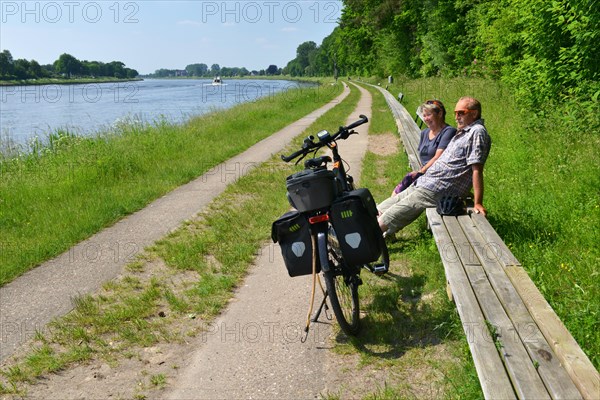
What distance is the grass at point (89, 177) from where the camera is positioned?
6414 mm

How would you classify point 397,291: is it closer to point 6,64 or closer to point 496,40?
point 496,40

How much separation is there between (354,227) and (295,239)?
421 mm

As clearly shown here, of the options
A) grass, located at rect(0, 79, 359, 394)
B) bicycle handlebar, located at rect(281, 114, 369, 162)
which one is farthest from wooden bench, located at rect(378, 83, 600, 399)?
grass, located at rect(0, 79, 359, 394)

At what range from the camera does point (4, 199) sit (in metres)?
8.04

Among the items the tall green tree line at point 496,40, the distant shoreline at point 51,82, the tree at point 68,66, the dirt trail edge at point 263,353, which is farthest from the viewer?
the tree at point 68,66

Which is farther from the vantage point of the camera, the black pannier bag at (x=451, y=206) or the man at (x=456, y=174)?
the black pannier bag at (x=451, y=206)

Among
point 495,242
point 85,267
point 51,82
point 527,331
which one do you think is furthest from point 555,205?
point 51,82

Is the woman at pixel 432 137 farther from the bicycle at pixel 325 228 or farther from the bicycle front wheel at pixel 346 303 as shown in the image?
the bicycle at pixel 325 228

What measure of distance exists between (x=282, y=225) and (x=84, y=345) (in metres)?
1.82

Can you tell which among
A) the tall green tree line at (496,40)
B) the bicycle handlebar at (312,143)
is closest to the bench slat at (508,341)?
the bicycle handlebar at (312,143)

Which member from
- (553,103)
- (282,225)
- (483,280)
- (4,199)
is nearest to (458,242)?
(483,280)

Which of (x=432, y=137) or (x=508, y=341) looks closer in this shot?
(x=508, y=341)

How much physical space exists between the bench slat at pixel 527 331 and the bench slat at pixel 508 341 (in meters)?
0.03

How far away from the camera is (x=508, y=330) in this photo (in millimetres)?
2781
